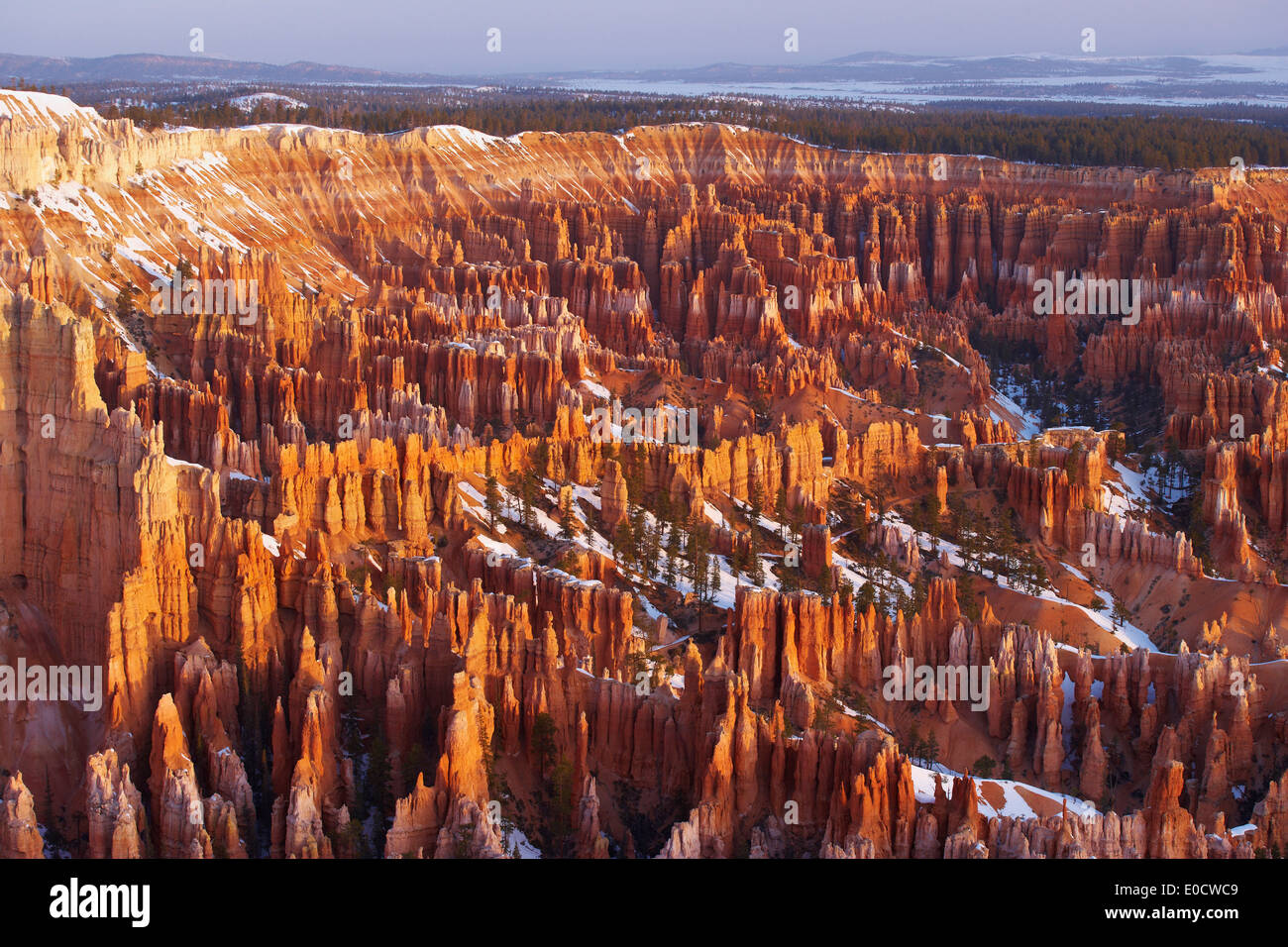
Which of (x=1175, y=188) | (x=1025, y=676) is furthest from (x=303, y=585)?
(x=1175, y=188)

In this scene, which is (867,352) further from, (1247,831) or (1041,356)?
(1247,831)

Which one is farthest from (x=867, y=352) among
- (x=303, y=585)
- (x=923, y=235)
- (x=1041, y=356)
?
(x=303, y=585)

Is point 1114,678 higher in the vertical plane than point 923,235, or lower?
lower

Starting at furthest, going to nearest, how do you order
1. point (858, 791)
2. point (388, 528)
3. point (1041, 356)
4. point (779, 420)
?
point (1041, 356)
point (779, 420)
point (388, 528)
point (858, 791)

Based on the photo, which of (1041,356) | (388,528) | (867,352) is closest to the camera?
(388,528)

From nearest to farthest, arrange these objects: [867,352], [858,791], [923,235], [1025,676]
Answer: [858,791]
[1025,676]
[867,352]
[923,235]
